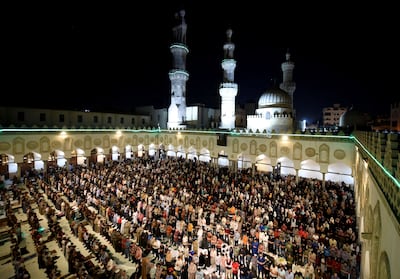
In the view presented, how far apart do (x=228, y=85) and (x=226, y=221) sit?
25.1 metres

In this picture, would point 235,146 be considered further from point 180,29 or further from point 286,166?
point 180,29

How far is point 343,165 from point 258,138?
26.7ft

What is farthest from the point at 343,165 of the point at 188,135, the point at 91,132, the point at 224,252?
the point at 91,132

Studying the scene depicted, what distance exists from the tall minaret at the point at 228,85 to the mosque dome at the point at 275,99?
5673 mm

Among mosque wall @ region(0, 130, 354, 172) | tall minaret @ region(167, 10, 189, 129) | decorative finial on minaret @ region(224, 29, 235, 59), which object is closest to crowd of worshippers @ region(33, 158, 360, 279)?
mosque wall @ region(0, 130, 354, 172)

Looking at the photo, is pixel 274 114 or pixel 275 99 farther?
pixel 275 99

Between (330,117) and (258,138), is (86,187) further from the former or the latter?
(330,117)

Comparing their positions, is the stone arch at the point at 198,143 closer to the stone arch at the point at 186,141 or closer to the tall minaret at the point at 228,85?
the stone arch at the point at 186,141

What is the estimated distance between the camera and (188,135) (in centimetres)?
3123

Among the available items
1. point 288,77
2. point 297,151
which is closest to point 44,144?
point 297,151

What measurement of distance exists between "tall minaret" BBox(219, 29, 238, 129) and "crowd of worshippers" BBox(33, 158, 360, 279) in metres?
15.3

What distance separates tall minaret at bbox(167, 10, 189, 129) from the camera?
3609 cm

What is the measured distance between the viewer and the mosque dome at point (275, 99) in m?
29.3

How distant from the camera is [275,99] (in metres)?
29.4
